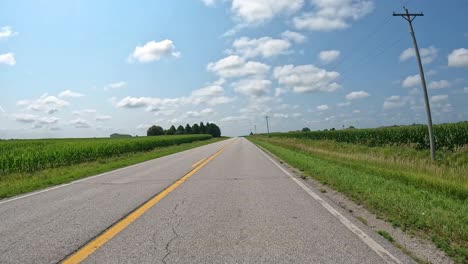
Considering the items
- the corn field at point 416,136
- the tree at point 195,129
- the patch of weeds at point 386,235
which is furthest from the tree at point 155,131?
the patch of weeds at point 386,235

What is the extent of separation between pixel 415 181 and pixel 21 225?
9100 mm

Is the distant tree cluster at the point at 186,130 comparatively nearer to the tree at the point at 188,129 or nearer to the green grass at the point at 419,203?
the tree at the point at 188,129

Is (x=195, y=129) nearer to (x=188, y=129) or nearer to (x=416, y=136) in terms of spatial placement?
(x=188, y=129)

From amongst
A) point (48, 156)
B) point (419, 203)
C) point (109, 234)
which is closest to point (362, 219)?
point (419, 203)

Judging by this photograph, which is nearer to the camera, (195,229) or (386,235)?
(386,235)

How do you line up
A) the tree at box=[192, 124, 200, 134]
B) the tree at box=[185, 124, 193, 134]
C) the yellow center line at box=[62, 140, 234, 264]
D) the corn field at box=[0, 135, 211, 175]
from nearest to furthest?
1. the yellow center line at box=[62, 140, 234, 264]
2. the corn field at box=[0, 135, 211, 175]
3. the tree at box=[185, 124, 193, 134]
4. the tree at box=[192, 124, 200, 134]

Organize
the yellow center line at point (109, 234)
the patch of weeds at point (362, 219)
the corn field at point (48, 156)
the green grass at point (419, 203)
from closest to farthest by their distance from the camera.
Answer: the yellow center line at point (109, 234), the green grass at point (419, 203), the patch of weeds at point (362, 219), the corn field at point (48, 156)

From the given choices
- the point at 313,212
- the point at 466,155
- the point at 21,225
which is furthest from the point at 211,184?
the point at 466,155

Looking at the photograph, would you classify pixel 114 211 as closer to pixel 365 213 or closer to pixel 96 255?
pixel 96 255

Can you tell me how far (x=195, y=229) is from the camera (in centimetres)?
514

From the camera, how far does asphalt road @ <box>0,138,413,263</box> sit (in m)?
4.00

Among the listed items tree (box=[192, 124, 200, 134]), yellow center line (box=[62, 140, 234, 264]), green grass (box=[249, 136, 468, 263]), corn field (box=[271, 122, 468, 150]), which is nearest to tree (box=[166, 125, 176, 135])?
tree (box=[192, 124, 200, 134])

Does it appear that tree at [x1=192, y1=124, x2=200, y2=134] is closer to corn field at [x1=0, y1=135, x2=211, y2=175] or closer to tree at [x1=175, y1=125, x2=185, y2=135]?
tree at [x1=175, y1=125, x2=185, y2=135]

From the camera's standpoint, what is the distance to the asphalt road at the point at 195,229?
13.1ft
